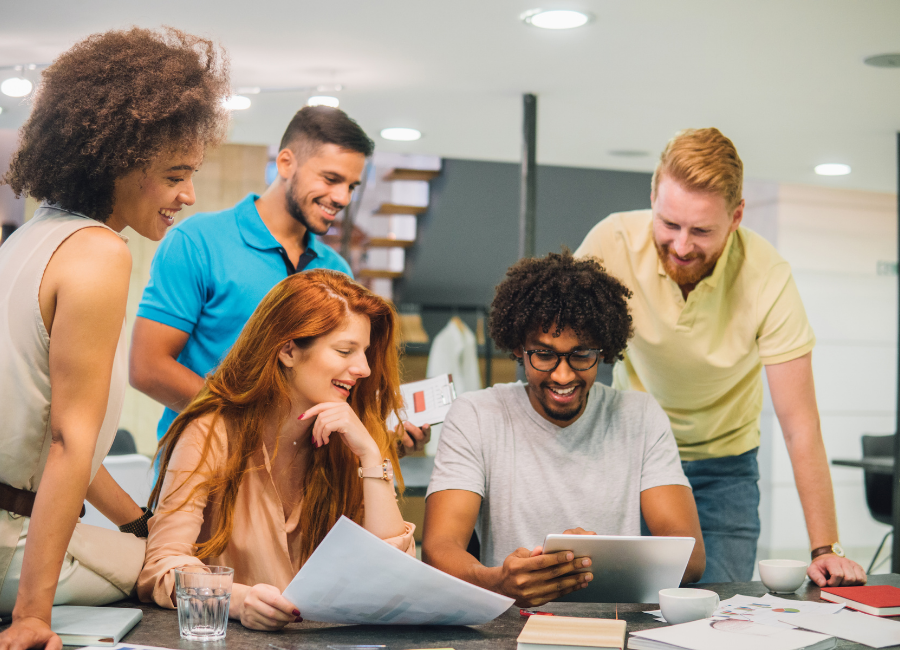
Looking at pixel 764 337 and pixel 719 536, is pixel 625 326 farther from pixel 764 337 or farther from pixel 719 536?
pixel 719 536

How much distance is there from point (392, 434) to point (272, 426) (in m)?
0.27

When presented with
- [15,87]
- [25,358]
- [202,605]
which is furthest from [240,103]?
[202,605]

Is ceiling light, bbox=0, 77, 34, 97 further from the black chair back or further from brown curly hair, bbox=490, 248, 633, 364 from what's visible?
the black chair back

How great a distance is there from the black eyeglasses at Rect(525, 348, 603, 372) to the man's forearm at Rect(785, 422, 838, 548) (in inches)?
22.1

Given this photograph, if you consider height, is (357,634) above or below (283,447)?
below

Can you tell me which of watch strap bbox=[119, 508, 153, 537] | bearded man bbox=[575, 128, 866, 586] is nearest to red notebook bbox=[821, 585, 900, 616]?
bearded man bbox=[575, 128, 866, 586]

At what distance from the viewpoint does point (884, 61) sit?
3.18 m

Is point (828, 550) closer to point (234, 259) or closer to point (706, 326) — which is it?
point (706, 326)

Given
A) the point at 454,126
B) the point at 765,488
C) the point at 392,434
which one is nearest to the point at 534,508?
the point at 392,434

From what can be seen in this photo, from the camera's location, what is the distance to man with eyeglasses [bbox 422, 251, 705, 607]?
180 centimetres

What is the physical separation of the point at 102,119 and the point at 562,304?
1.03 metres

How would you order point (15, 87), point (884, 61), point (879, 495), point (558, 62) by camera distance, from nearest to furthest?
point (884, 61), point (558, 62), point (15, 87), point (879, 495)

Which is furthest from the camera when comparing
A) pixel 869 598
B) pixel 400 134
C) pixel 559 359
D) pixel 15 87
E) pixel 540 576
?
pixel 400 134

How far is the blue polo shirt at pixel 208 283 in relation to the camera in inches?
82.9
